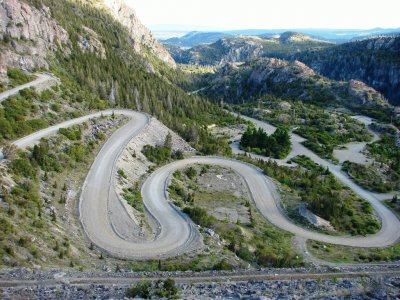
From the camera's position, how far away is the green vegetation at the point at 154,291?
24875 mm

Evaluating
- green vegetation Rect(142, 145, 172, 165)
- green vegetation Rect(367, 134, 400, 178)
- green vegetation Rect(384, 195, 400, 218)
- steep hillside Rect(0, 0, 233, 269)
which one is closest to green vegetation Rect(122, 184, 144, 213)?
steep hillside Rect(0, 0, 233, 269)

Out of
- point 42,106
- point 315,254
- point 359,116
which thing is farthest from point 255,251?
point 359,116

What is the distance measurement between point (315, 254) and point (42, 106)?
49.9 metres

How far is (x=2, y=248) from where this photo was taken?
28.4 m

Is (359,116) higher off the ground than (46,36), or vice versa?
(46,36)

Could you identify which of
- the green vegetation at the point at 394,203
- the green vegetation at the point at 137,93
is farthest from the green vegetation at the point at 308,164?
the green vegetation at the point at 394,203

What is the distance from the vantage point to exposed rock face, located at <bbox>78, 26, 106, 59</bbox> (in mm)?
137625

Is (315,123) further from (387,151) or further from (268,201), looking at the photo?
(268,201)

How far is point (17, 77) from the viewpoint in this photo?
73750 mm

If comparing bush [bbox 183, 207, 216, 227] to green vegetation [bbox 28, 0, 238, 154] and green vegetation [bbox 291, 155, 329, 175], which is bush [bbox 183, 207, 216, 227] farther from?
green vegetation [bbox 291, 155, 329, 175]

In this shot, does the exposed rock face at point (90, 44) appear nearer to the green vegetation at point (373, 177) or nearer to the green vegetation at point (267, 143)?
the green vegetation at point (267, 143)

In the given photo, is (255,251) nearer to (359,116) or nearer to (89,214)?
(89,214)

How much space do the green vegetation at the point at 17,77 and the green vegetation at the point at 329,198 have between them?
45.9 meters

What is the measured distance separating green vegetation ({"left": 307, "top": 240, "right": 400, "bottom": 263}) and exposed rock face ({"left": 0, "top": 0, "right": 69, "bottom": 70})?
65.7m
